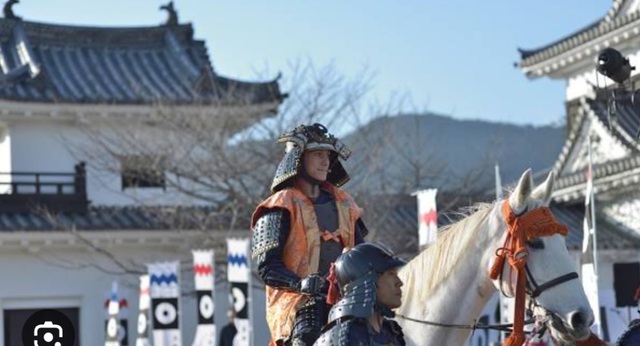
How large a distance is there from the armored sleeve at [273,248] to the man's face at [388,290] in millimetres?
1389

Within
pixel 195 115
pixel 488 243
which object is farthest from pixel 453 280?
pixel 195 115

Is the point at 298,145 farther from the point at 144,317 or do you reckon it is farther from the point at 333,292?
the point at 144,317

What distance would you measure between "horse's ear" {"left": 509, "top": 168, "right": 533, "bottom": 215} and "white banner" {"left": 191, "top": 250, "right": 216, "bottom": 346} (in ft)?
34.2

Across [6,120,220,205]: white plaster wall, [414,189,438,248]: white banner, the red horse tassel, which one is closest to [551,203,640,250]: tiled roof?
[6,120,220,205]: white plaster wall

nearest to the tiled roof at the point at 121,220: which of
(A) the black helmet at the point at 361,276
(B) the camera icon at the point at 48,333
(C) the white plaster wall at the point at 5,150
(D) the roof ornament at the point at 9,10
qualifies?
(C) the white plaster wall at the point at 5,150

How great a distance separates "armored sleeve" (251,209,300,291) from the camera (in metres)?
7.18

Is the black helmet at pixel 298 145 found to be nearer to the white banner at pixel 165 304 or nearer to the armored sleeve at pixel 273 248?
the armored sleeve at pixel 273 248

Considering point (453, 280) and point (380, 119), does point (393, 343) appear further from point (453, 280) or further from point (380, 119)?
point (380, 119)

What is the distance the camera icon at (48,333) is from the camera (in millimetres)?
6051

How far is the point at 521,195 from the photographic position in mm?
7562

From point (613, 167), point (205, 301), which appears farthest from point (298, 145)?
point (613, 167)

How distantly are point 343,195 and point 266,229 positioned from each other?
55cm

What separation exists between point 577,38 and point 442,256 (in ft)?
62.7

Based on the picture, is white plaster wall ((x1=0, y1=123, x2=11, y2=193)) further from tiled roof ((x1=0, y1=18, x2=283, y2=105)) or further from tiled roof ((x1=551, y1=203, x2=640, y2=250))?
tiled roof ((x1=551, y1=203, x2=640, y2=250))
